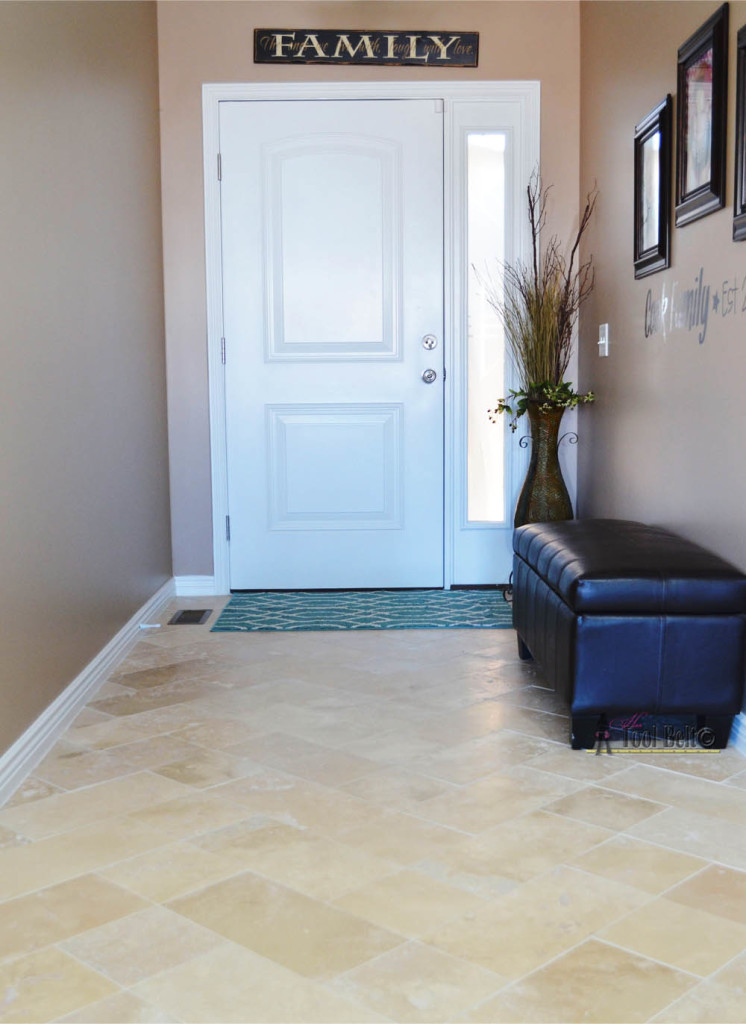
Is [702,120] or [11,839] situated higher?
[702,120]

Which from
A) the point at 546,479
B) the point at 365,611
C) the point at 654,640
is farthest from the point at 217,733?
the point at 546,479

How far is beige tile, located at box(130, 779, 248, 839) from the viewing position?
7.45ft

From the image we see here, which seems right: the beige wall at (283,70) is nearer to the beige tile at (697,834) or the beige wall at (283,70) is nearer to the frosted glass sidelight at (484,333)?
the frosted glass sidelight at (484,333)

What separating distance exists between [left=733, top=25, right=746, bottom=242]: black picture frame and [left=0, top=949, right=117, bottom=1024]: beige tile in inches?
90.2

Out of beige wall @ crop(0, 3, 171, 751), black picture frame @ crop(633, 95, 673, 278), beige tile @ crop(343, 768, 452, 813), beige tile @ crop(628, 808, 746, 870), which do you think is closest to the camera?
beige tile @ crop(628, 808, 746, 870)

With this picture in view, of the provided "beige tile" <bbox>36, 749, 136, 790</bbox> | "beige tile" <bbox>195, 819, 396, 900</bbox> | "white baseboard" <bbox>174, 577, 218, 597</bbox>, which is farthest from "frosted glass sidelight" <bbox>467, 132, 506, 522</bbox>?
"beige tile" <bbox>195, 819, 396, 900</bbox>

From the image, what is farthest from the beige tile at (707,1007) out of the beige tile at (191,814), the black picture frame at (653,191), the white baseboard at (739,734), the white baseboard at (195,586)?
the white baseboard at (195,586)

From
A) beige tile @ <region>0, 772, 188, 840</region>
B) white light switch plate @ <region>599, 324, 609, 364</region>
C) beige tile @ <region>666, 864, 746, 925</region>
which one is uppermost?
white light switch plate @ <region>599, 324, 609, 364</region>

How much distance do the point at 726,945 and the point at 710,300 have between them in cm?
187

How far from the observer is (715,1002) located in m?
1.60

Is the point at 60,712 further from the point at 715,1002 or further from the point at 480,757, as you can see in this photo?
the point at 715,1002

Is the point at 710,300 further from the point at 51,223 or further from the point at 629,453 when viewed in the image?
Answer: the point at 51,223

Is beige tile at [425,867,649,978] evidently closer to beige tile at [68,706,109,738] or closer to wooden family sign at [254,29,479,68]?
beige tile at [68,706,109,738]

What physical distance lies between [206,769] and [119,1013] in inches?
41.3
